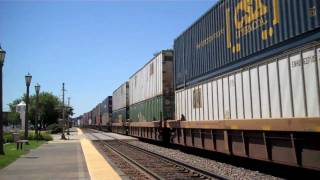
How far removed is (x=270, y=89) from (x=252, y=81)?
1.09 meters

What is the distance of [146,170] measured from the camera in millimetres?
14078

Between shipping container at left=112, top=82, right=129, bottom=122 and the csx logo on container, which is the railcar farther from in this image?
shipping container at left=112, top=82, right=129, bottom=122

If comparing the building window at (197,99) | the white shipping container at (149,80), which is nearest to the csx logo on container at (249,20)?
the building window at (197,99)

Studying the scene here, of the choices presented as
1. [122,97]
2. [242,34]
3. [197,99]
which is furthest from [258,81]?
[122,97]

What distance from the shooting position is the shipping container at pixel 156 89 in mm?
23586

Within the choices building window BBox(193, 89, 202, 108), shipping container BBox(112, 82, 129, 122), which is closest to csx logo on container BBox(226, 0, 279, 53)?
building window BBox(193, 89, 202, 108)

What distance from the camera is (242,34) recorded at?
43.6 ft

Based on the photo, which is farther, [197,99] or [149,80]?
[149,80]

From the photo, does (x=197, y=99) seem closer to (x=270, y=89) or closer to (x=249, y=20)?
(x=249, y=20)

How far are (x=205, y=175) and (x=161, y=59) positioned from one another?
12.9 m

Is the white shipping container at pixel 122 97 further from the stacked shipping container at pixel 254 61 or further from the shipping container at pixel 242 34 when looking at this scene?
the stacked shipping container at pixel 254 61

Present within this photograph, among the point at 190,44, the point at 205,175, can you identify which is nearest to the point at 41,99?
the point at 190,44

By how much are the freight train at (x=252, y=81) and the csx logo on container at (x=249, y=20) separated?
0.09 feet

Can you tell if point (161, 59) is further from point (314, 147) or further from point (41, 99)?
point (41, 99)
